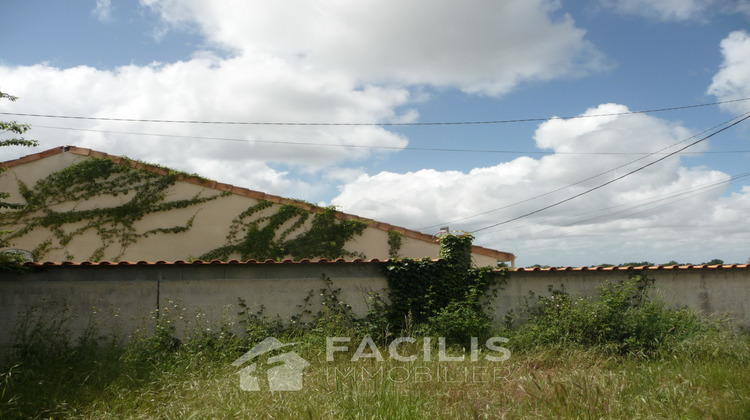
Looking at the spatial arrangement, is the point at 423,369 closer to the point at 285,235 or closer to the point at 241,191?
the point at 285,235

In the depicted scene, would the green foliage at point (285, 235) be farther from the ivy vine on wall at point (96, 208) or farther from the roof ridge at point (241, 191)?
the ivy vine on wall at point (96, 208)

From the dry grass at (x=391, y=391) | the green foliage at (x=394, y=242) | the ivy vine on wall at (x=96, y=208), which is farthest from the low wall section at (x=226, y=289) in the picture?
the ivy vine on wall at (x=96, y=208)

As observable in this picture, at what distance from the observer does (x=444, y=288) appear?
37.4ft

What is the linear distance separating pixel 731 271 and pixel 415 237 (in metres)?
7.91

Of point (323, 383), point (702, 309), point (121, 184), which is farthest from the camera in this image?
point (121, 184)

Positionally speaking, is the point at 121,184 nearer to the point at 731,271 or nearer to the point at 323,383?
the point at 323,383

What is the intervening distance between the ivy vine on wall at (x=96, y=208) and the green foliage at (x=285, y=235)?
1.23 metres

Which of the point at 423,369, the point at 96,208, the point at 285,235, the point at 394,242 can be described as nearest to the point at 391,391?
the point at 423,369

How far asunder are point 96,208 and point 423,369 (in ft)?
39.6

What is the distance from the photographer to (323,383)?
668 centimetres

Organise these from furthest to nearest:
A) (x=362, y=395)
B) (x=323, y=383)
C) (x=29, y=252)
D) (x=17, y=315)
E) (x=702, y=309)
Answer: (x=29, y=252) → (x=702, y=309) → (x=17, y=315) → (x=323, y=383) → (x=362, y=395)

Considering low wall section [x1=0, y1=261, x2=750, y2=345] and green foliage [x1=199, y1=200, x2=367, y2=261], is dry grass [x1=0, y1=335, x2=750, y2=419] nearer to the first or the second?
low wall section [x1=0, y1=261, x2=750, y2=345]

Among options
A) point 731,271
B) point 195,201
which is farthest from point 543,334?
point 195,201

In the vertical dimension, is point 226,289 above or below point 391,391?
above
